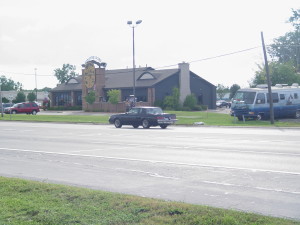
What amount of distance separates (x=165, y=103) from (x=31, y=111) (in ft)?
58.4

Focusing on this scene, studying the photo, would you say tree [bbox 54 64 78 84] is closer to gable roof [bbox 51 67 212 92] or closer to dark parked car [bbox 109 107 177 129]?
gable roof [bbox 51 67 212 92]

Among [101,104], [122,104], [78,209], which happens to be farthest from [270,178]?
[101,104]

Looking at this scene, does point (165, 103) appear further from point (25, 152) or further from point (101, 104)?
point (25, 152)

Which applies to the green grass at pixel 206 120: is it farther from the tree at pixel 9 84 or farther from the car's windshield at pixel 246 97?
the tree at pixel 9 84

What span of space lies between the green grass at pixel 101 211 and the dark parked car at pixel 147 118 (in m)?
22.4


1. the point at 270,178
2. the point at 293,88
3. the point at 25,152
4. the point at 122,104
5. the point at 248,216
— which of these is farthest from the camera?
the point at 122,104

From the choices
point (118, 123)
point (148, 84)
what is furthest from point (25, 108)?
point (118, 123)

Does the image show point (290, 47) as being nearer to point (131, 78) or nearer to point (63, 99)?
point (131, 78)

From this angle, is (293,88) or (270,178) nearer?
(270,178)

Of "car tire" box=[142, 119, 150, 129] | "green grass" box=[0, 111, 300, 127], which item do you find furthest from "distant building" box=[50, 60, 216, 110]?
"car tire" box=[142, 119, 150, 129]

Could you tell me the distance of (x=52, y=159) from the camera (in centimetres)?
1515

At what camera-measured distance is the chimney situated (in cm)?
6375

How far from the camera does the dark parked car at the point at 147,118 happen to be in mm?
30922

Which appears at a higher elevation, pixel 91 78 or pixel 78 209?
pixel 91 78
